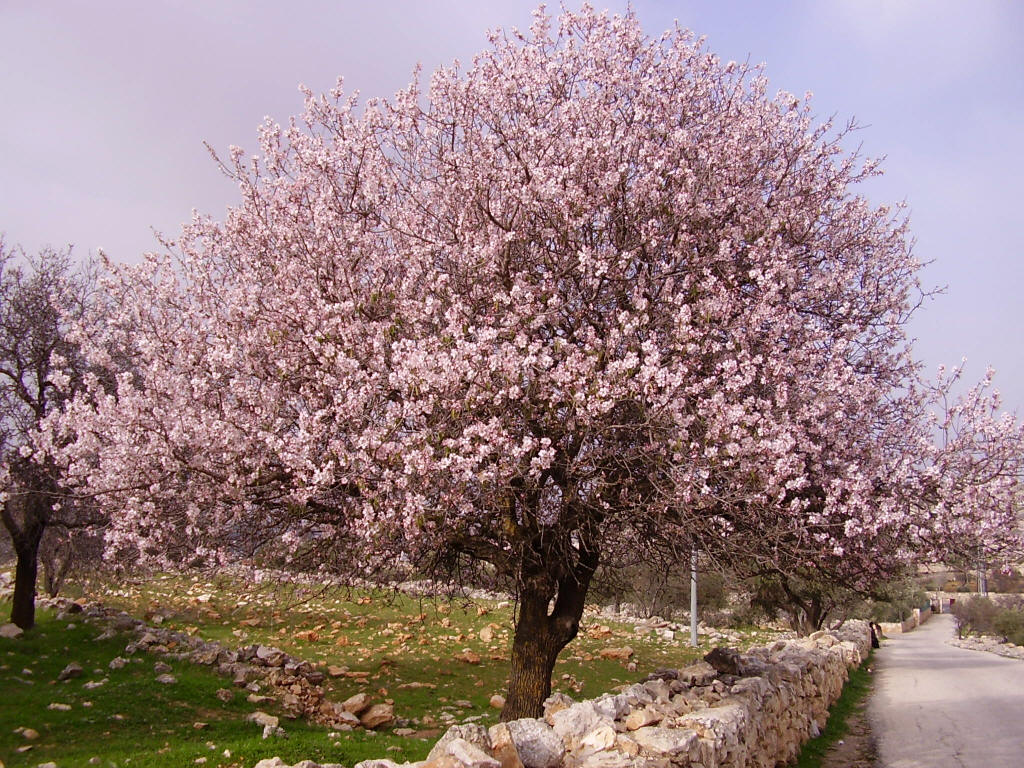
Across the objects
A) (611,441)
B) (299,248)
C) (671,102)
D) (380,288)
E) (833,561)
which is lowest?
(833,561)

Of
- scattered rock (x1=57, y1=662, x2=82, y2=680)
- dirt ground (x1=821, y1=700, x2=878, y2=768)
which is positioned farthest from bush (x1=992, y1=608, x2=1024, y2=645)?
scattered rock (x1=57, y1=662, x2=82, y2=680)

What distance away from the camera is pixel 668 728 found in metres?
7.33

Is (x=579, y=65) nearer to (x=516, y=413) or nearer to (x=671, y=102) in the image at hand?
(x=671, y=102)

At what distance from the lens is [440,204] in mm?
10203

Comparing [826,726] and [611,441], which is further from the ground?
[611,441]

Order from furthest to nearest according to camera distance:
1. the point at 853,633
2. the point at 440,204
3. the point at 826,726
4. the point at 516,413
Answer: the point at 853,633
the point at 826,726
the point at 440,204
the point at 516,413

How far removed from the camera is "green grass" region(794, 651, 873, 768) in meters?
12.1

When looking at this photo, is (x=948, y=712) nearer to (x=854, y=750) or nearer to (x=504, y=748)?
(x=854, y=750)

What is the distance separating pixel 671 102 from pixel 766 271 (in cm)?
286

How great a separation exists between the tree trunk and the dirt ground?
508 centimetres

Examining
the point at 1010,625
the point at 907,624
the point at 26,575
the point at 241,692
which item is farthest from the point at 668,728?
the point at 907,624

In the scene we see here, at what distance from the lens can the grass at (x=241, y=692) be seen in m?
10.3

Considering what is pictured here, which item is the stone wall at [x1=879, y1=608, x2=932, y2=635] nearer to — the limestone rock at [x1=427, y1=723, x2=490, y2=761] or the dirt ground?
the dirt ground

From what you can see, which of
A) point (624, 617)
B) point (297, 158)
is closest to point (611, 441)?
point (297, 158)
